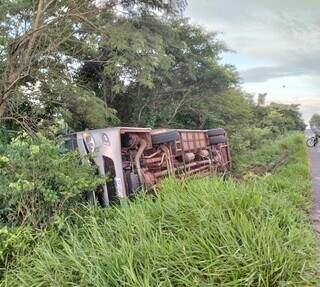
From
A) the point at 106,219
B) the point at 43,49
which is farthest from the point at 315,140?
the point at 106,219

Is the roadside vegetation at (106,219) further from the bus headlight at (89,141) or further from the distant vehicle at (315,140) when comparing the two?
the distant vehicle at (315,140)

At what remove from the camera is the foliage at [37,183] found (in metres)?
4.66

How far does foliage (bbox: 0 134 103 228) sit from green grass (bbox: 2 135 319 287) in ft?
1.25

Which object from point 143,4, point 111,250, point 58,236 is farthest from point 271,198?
point 143,4

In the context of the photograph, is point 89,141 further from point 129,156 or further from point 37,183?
point 37,183

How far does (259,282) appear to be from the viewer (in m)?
3.02

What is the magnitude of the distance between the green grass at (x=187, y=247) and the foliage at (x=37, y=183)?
382 mm

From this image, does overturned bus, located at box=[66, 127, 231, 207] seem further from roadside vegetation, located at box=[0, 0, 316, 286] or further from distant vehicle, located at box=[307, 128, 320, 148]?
distant vehicle, located at box=[307, 128, 320, 148]

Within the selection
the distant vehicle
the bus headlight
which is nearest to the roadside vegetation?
the bus headlight

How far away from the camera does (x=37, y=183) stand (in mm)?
4746

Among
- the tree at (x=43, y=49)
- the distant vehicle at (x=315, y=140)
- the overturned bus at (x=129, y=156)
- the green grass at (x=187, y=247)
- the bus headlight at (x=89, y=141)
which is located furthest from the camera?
the distant vehicle at (x=315, y=140)

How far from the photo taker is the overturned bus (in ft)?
20.5

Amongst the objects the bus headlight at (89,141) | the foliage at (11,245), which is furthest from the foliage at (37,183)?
the bus headlight at (89,141)

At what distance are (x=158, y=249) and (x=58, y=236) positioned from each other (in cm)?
144
